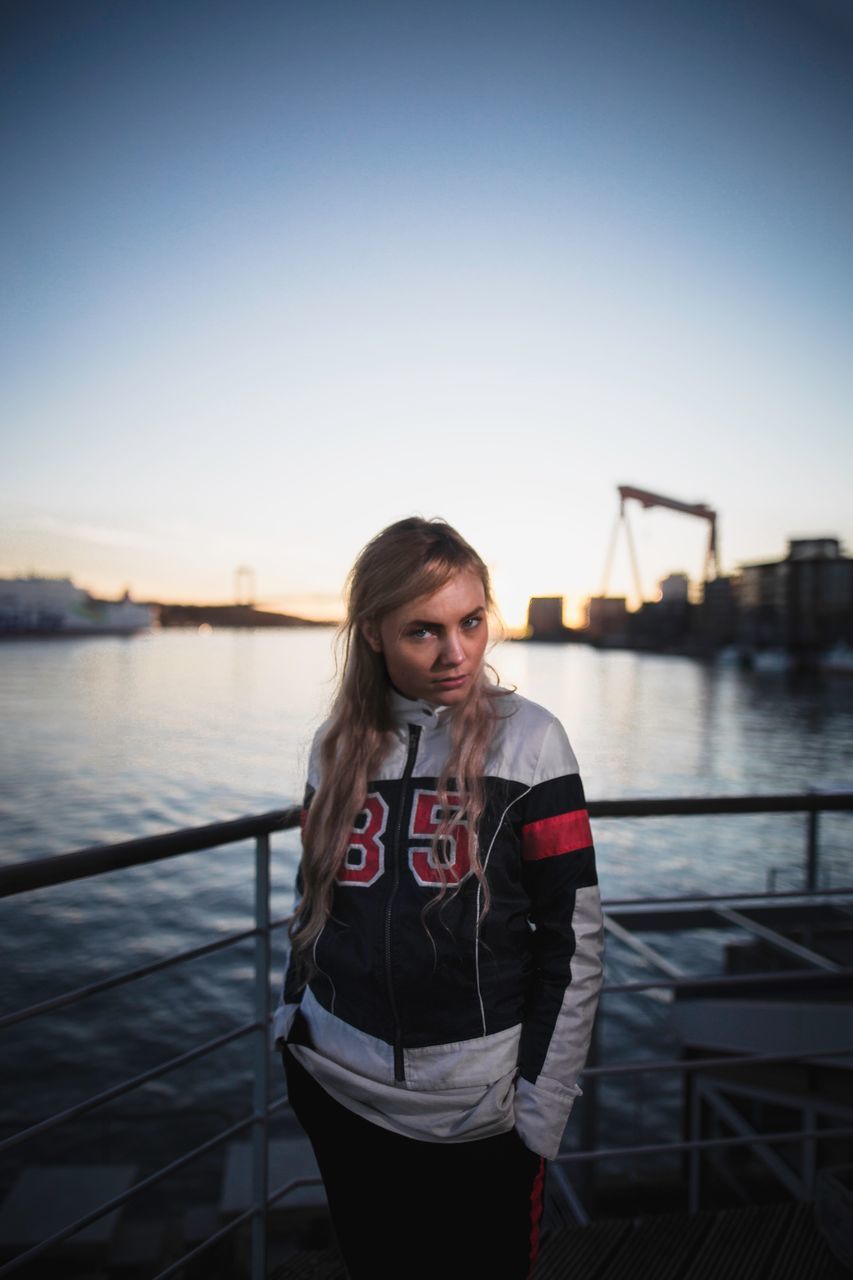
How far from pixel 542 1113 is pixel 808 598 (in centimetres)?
8849

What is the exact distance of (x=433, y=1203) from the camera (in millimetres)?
1111

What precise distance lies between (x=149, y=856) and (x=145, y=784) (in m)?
31.0

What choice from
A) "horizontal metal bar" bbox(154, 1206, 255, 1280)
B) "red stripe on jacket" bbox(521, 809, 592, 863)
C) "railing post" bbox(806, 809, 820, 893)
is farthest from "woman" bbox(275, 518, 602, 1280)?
"railing post" bbox(806, 809, 820, 893)

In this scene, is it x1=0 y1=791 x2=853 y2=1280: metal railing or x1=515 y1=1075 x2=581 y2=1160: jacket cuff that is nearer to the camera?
x1=515 y1=1075 x2=581 y2=1160: jacket cuff

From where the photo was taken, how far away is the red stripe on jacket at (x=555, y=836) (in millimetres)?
1141

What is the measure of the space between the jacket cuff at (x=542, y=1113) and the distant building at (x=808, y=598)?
88067 millimetres

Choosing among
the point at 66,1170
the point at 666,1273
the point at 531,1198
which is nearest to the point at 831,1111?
the point at 666,1273

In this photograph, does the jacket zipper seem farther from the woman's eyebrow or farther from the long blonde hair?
the woman's eyebrow

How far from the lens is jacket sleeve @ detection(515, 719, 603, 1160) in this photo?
1.08 m

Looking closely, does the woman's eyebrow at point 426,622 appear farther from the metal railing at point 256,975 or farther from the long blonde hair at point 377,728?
the metal railing at point 256,975

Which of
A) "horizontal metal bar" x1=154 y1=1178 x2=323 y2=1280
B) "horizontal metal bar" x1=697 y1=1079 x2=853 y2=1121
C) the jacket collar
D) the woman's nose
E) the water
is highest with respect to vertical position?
the woman's nose

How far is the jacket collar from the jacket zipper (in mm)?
16

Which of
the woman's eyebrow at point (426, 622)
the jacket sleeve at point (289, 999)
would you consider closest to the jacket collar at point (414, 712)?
the woman's eyebrow at point (426, 622)

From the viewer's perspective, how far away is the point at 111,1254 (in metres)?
7.39
